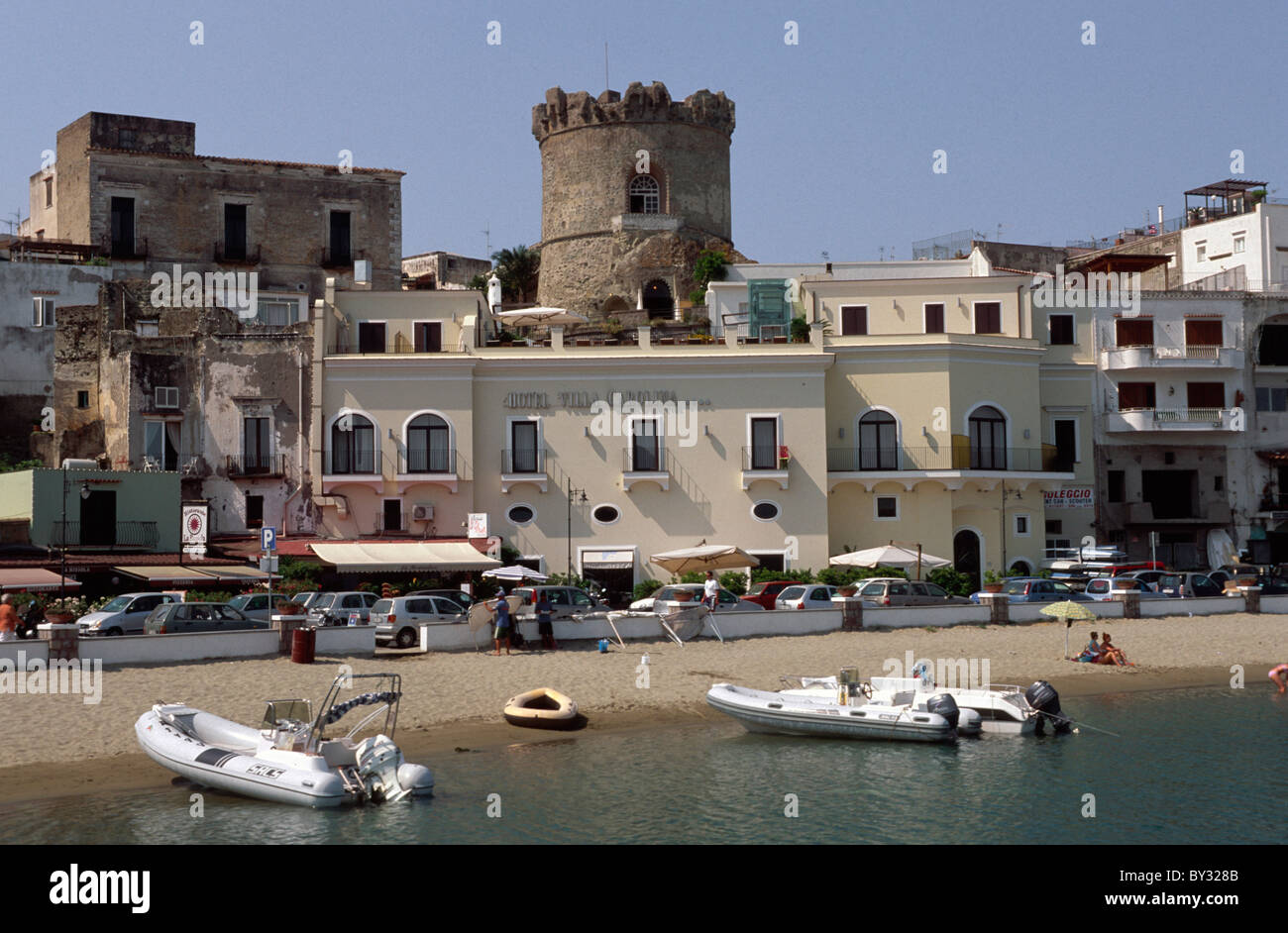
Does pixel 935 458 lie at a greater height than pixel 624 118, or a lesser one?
lesser

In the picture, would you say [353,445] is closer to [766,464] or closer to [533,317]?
[533,317]

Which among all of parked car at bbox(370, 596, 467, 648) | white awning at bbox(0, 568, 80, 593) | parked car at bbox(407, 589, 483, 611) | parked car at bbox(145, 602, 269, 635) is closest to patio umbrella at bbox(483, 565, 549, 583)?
parked car at bbox(407, 589, 483, 611)

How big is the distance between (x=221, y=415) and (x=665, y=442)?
14971 mm

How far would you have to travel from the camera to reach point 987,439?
48375 millimetres

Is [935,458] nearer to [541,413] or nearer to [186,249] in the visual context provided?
[541,413]

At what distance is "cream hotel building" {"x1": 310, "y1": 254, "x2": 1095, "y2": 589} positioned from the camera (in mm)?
45750

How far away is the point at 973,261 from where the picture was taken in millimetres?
58562

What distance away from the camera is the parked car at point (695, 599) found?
36906mm

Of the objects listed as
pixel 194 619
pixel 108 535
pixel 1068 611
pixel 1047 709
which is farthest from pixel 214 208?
pixel 1047 709

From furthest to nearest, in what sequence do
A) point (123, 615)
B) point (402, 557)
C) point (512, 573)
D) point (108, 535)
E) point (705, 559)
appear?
point (108, 535), point (402, 557), point (705, 559), point (512, 573), point (123, 615)

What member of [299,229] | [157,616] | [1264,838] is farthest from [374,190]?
[1264,838]

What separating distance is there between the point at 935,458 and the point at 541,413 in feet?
44.5

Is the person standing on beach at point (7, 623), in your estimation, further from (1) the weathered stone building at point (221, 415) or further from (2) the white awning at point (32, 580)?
(1) the weathered stone building at point (221, 415)

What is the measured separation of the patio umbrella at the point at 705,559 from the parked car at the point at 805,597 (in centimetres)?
272
